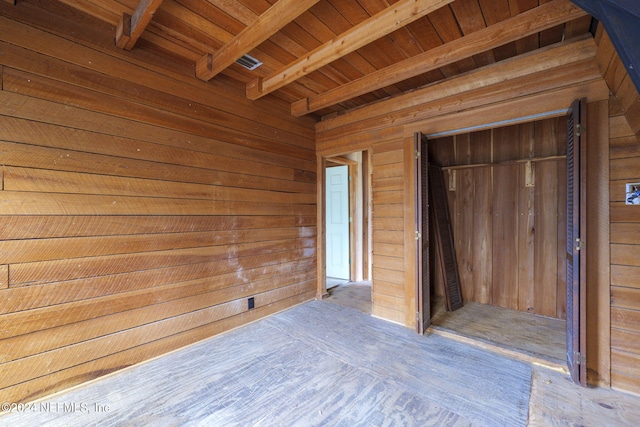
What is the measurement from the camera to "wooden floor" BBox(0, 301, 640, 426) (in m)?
1.54

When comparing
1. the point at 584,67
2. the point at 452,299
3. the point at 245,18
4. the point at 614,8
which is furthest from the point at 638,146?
the point at 245,18

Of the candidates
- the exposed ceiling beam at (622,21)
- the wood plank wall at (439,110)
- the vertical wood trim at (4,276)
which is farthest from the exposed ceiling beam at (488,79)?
the vertical wood trim at (4,276)

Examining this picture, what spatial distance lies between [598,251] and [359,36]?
2.23m

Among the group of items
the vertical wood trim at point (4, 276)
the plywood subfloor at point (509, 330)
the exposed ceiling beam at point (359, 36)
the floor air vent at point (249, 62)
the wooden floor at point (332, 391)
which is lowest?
the wooden floor at point (332, 391)

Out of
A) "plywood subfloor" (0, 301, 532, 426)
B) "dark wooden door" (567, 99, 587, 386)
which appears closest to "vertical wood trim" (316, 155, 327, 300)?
"plywood subfloor" (0, 301, 532, 426)

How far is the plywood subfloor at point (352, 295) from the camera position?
333cm

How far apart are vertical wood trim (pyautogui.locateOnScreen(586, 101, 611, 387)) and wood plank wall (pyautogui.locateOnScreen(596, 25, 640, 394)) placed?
28 millimetres

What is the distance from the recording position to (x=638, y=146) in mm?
1692

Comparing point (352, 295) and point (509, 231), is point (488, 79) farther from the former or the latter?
point (352, 295)

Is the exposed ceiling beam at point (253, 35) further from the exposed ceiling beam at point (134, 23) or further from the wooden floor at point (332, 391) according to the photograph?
the wooden floor at point (332, 391)

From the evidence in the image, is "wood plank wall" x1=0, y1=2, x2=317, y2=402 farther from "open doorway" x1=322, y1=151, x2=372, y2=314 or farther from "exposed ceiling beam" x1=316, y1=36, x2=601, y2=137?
"open doorway" x1=322, y1=151, x2=372, y2=314

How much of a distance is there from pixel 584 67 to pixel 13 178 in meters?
3.82

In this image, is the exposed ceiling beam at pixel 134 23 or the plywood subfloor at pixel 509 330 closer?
the exposed ceiling beam at pixel 134 23

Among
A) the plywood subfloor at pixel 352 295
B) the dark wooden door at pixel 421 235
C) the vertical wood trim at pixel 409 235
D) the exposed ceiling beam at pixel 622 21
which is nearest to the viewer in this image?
the exposed ceiling beam at pixel 622 21
